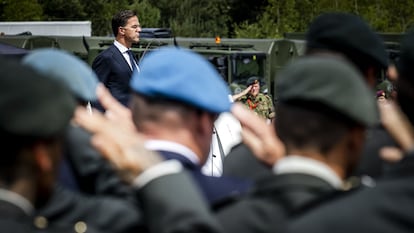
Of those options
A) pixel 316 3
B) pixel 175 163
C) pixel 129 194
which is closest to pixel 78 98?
pixel 129 194

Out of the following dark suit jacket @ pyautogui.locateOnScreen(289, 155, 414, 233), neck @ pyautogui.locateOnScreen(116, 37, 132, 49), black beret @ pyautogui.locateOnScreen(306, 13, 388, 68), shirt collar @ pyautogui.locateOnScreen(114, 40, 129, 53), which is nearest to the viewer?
dark suit jacket @ pyautogui.locateOnScreen(289, 155, 414, 233)

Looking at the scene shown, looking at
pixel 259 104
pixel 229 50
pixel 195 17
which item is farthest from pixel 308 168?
pixel 195 17

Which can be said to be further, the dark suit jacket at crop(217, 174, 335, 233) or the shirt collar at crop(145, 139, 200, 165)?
the shirt collar at crop(145, 139, 200, 165)

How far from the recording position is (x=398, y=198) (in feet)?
9.35

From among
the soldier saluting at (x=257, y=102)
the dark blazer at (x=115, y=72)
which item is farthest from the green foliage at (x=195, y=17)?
the dark blazer at (x=115, y=72)

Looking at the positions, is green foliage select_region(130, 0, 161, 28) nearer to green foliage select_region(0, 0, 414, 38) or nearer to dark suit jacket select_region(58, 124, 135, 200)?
green foliage select_region(0, 0, 414, 38)

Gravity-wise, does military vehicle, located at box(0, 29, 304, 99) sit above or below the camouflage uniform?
below

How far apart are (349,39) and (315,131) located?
3.59 feet

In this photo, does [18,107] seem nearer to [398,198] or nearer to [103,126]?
[103,126]

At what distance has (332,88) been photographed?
3.00 meters

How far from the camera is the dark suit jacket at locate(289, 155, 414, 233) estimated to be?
2.79 meters

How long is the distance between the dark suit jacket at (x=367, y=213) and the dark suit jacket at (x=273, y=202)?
0.38ft

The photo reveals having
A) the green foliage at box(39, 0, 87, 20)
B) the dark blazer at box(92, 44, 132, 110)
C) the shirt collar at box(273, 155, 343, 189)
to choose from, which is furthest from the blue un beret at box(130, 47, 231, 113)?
the green foliage at box(39, 0, 87, 20)

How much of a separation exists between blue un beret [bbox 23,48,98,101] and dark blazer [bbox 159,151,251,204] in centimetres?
62
